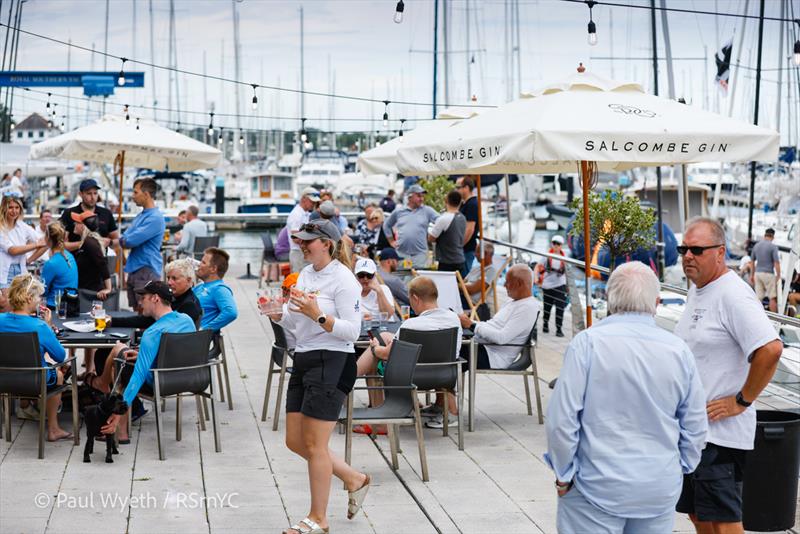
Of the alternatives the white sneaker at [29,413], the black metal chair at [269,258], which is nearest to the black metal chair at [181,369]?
the white sneaker at [29,413]

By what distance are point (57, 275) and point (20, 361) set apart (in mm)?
2406

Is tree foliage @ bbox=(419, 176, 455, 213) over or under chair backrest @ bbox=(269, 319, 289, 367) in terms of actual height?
over

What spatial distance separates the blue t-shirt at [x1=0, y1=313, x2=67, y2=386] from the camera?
764cm

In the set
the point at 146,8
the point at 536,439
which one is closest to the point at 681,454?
the point at 536,439

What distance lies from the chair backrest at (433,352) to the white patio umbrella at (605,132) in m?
1.34

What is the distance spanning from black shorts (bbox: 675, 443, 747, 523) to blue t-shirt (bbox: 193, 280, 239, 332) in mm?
5059

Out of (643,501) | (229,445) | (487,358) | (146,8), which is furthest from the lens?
(146,8)

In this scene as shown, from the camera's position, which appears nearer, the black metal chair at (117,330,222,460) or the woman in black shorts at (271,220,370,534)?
the woman in black shorts at (271,220,370,534)

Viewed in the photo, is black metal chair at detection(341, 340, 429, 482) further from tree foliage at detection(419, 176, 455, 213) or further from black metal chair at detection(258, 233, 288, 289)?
tree foliage at detection(419, 176, 455, 213)

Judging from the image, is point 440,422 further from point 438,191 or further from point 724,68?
point 724,68

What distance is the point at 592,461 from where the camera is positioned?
389 cm

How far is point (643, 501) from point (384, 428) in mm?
4771

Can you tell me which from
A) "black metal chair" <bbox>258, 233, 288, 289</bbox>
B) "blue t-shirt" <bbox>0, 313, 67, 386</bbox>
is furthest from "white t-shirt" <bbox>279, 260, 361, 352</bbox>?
"black metal chair" <bbox>258, 233, 288, 289</bbox>

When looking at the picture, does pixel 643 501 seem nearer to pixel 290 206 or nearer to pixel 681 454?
pixel 681 454
